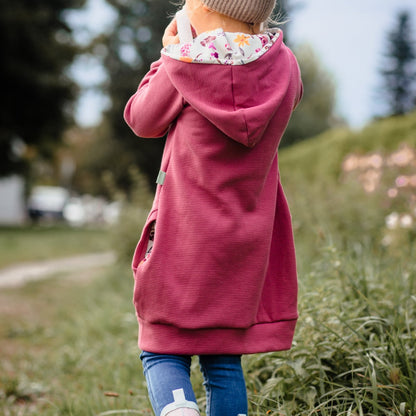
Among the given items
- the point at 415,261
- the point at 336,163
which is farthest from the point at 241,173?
the point at 336,163

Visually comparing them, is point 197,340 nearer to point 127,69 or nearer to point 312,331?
point 312,331

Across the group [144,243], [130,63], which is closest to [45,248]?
[130,63]

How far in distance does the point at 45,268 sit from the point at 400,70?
109 ft

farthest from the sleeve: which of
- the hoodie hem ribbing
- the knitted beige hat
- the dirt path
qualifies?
the dirt path

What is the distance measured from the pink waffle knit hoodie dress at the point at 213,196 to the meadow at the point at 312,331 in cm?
43

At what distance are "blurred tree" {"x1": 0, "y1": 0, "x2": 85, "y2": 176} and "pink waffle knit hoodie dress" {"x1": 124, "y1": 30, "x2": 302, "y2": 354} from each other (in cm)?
1432

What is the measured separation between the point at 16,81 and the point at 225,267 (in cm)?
1556

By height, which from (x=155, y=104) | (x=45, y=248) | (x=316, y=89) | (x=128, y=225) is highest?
(x=155, y=104)

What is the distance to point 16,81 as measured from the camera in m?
15.5

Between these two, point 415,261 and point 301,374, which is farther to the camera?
point 415,261

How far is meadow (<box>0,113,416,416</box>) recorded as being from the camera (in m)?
1.88

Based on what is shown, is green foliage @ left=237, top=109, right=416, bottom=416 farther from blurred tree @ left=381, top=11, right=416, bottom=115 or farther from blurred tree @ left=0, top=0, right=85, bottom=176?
blurred tree @ left=381, top=11, right=416, bottom=115

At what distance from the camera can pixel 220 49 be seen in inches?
58.9

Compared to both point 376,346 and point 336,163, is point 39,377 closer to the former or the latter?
point 376,346
